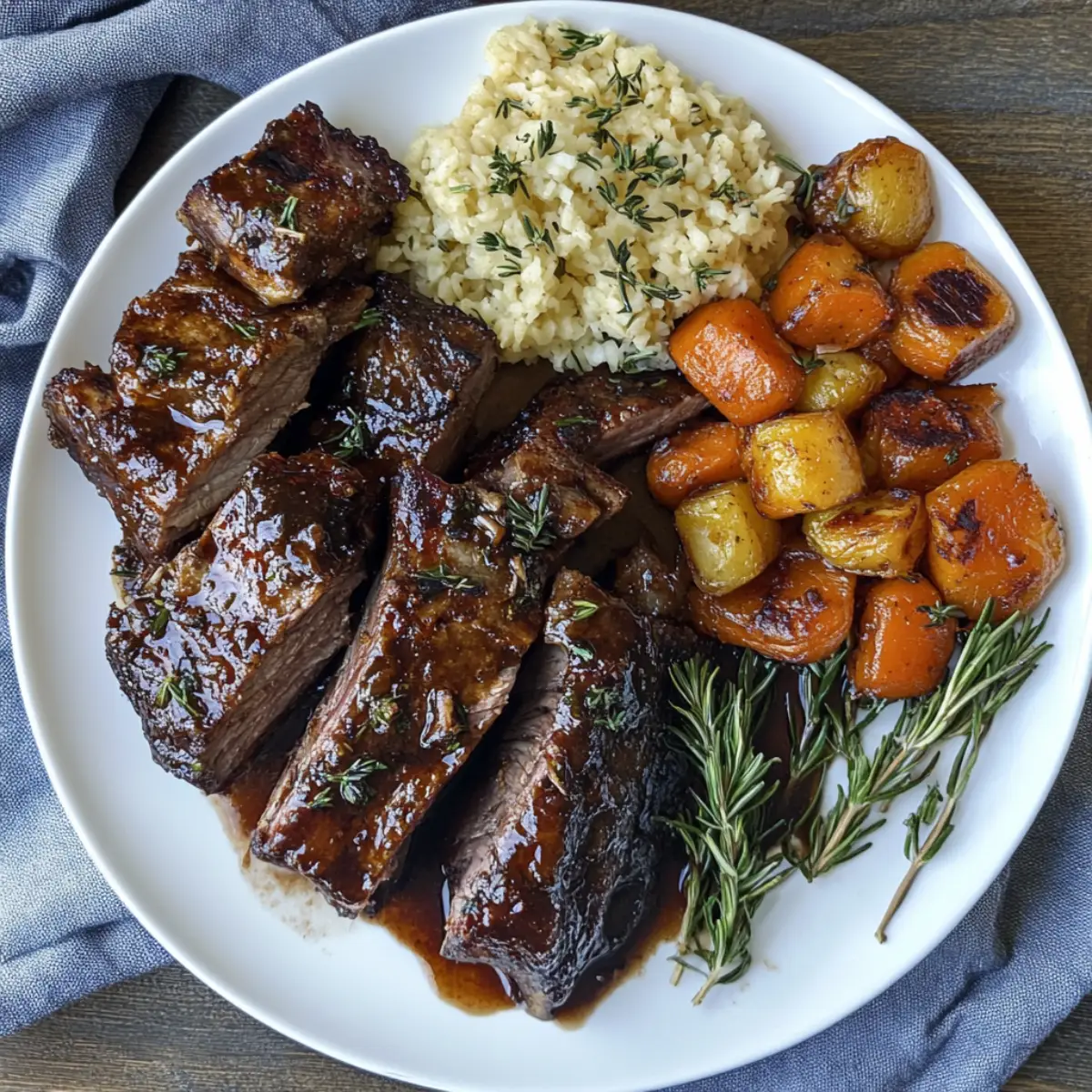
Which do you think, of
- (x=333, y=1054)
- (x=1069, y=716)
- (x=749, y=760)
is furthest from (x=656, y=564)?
(x=333, y=1054)

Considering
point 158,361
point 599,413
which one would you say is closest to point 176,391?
point 158,361

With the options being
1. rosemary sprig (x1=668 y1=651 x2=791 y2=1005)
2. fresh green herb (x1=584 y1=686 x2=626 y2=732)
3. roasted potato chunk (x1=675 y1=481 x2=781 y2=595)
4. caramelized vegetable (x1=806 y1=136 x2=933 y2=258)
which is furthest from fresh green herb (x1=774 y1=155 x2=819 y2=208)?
fresh green herb (x1=584 y1=686 x2=626 y2=732)

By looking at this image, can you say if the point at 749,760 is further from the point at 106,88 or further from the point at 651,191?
the point at 106,88

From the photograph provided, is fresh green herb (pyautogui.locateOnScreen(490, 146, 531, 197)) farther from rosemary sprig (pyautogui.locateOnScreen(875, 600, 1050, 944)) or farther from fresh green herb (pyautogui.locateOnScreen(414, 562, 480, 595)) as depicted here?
rosemary sprig (pyautogui.locateOnScreen(875, 600, 1050, 944))

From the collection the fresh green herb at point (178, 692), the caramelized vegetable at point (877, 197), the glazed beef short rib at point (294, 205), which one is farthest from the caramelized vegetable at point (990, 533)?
the fresh green herb at point (178, 692)

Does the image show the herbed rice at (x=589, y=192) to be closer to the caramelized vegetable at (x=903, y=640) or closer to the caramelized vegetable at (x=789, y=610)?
the caramelized vegetable at (x=789, y=610)
